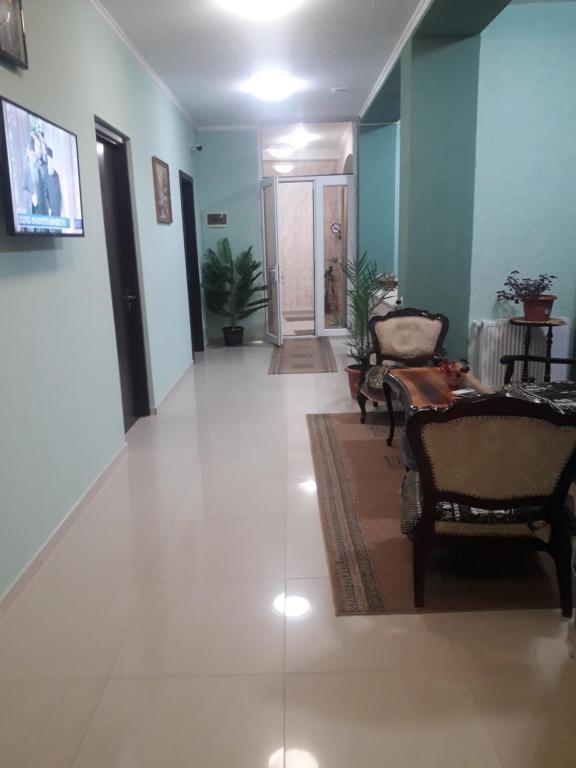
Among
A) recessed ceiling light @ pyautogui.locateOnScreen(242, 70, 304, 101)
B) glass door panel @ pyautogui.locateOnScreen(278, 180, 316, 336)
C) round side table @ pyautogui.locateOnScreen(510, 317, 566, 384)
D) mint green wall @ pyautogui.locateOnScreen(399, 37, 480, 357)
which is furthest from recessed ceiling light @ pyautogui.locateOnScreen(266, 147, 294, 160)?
round side table @ pyautogui.locateOnScreen(510, 317, 566, 384)

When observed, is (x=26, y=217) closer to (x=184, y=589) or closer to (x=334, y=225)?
(x=184, y=589)

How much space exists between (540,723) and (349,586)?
0.85 m

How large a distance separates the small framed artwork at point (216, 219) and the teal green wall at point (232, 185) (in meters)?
0.05

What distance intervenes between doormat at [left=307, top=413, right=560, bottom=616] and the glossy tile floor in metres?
0.08

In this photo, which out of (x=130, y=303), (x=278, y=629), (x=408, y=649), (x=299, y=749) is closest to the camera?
(x=299, y=749)

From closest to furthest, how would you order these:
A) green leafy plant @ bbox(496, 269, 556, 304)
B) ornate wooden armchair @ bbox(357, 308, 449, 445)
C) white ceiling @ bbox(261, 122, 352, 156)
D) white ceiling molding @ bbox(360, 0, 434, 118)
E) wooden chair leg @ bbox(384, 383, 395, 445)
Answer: white ceiling molding @ bbox(360, 0, 434, 118) → wooden chair leg @ bbox(384, 383, 395, 445) → ornate wooden armchair @ bbox(357, 308, 449, 445) → green leafy plant @ bbox(496, 269, 556, 304) → white ceiling @ bbox(261, 122, 352, 156)

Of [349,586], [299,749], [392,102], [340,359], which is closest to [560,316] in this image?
[340,359]

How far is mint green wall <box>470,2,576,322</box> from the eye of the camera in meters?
4.42

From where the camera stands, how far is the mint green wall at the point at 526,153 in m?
4.42

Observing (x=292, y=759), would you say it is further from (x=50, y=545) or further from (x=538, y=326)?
(x=538, y=326)

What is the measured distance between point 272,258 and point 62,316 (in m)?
5.05

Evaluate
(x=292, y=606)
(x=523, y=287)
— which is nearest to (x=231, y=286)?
(x=523, y=287)

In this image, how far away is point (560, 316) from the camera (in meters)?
4.89

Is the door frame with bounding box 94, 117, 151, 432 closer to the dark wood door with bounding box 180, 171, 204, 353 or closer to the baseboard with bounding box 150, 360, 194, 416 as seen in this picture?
the baseboard with bounding box 150, 360, 194, 416
